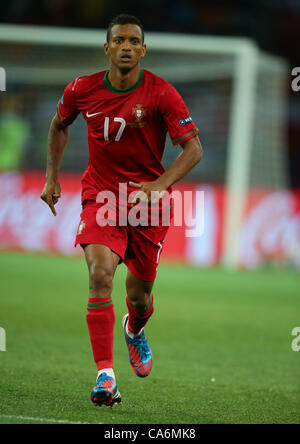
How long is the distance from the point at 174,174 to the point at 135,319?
4.63ft

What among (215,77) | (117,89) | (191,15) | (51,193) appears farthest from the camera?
(191,15)

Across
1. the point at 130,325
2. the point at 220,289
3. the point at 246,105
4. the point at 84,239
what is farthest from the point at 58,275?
the point at 84,239

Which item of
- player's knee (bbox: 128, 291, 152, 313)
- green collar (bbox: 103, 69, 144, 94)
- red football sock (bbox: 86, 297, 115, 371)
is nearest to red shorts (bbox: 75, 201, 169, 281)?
player's knee (bbox: 128, 291, 152, 313)

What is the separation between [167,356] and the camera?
6715 millimetres

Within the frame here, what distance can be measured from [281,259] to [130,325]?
1169cm

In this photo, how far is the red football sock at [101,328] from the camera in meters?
4.49

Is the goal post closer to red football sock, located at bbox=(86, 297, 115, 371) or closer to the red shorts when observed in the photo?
the red shorts

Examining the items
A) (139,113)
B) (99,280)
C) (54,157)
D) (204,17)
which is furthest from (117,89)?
(204,17)

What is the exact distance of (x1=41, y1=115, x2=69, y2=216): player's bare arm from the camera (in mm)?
5059

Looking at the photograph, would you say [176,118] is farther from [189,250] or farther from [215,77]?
[215,77]

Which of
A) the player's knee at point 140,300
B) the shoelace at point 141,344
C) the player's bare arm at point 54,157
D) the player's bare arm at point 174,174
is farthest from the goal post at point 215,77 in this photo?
the player's bare arm at point 174,174

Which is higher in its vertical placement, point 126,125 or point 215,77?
point 215,77

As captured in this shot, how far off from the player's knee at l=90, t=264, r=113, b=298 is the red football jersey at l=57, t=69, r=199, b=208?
0.60 m

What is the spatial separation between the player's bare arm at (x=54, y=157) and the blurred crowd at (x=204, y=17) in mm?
18459
